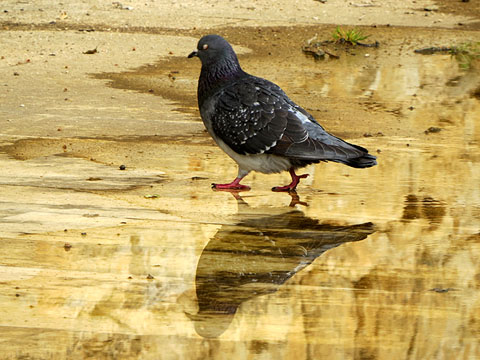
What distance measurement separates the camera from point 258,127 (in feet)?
19.2

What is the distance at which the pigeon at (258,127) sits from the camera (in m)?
5.74

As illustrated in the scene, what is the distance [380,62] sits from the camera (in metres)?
11.1

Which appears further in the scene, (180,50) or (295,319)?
(180,50)

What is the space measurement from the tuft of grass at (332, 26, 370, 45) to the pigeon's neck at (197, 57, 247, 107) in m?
6.06

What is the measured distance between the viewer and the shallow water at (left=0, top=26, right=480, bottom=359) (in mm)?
3887

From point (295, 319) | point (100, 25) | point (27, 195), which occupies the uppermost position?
point (295, 319)

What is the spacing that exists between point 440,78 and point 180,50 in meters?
3.56

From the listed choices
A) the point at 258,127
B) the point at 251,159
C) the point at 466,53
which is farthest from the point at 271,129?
the point at 466,53

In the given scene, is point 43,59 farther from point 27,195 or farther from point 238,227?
point 238,227

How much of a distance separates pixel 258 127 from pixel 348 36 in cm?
651

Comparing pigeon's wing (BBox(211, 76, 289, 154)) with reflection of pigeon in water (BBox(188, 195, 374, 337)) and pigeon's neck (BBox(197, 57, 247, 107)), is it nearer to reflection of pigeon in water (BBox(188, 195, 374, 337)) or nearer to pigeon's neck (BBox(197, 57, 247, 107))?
pigeon's neck (BBox(197, 57, 247, 107))

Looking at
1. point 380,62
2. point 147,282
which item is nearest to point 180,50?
point 380,62

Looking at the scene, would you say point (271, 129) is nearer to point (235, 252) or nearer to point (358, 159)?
point (358, 159)

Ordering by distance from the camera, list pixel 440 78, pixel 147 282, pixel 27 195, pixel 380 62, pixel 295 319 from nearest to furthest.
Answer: pixel 295 319 → pixel 147 282 → pixel 27 195 → pixel 440 78 → pixel 380 62
